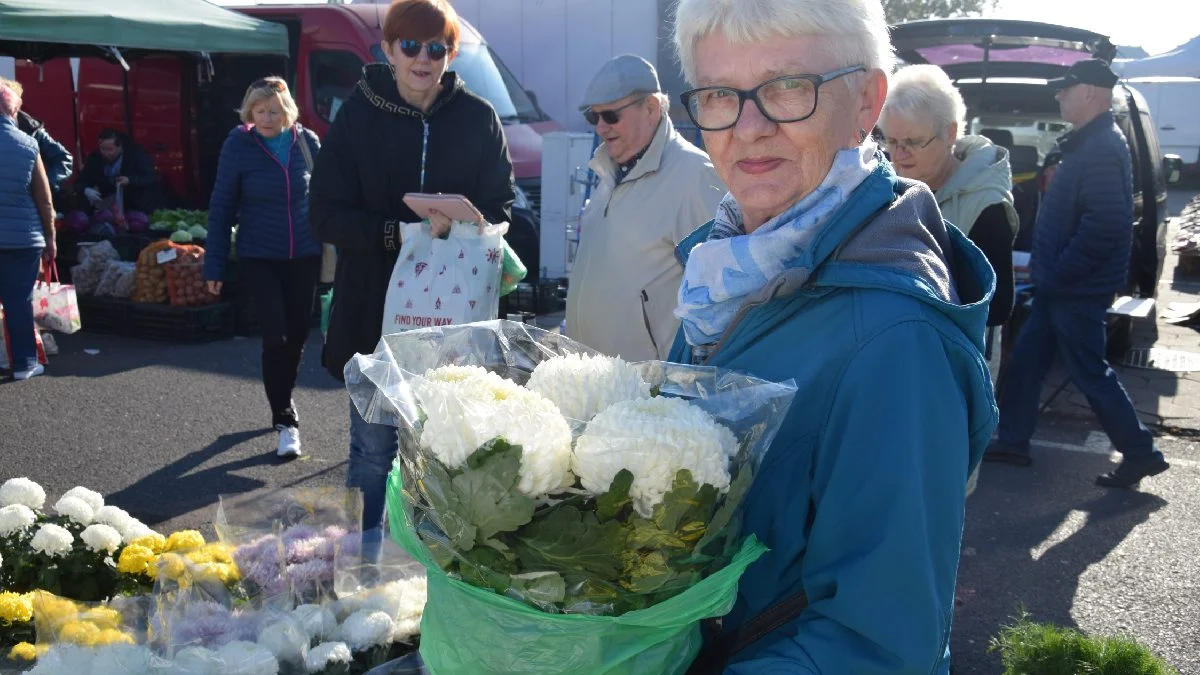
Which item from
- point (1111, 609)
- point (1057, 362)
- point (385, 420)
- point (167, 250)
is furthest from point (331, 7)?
point (385, 420)

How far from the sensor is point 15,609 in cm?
257

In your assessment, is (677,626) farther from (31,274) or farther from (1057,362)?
(1057,362)

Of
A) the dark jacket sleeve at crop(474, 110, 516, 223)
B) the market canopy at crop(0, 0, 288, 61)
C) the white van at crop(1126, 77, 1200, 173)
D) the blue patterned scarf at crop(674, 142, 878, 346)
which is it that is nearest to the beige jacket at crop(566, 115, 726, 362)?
the dark jacket sleeve at crop(474, 110, 516, 223)

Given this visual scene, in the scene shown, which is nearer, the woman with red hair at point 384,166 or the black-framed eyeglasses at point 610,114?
the woman with red hair at point 384,166

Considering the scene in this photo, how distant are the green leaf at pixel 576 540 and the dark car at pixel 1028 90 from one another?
6.53 meters

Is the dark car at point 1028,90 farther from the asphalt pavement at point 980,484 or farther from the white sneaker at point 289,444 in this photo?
the white sneaker at point 289,444

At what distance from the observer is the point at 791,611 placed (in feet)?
4.49

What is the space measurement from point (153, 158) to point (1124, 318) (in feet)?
32.4

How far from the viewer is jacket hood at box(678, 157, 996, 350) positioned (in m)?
1.33

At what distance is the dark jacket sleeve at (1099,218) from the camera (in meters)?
5.56

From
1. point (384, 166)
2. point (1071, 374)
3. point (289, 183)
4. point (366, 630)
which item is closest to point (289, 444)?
point (289, 183)

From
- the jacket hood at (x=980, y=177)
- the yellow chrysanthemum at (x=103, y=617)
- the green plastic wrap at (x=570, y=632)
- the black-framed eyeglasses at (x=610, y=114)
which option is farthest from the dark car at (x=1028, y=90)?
the green plastic wrap at (x=570, y=632)

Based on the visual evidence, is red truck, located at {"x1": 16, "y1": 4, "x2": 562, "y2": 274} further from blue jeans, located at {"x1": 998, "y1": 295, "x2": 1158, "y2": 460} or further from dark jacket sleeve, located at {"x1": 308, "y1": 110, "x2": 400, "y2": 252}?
dark jacket sleeve, located at {"x1": 308, "y1": 110, "x2": 400, "y2": 252}

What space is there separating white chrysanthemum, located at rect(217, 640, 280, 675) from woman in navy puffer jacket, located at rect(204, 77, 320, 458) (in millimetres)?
3629
